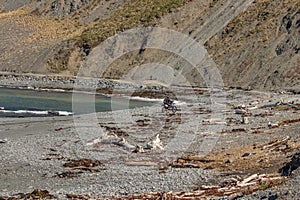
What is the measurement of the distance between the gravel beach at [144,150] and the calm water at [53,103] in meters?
4.63

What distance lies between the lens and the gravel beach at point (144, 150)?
2216 centimetres

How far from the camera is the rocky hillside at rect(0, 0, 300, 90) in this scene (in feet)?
234

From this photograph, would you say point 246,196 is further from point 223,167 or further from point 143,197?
point 223,167

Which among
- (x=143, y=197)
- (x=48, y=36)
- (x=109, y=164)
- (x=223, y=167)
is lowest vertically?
(x=143, y=197)

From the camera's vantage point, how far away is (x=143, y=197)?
20.1 m

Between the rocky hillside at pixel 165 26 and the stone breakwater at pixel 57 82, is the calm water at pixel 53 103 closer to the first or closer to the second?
the stone breakwater at pixel 57 82

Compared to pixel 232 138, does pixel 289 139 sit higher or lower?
lower

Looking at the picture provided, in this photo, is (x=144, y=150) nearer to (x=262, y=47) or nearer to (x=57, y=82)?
(x=262, y=47)

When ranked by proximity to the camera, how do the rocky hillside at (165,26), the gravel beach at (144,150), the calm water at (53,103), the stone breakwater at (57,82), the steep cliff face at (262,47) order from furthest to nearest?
the stone breakwater at (57,82)
the rocky hillside at (165,26)
the steep cliff face at (262,47)
the calm water at (53,103)
the gravel beach at (144,150)

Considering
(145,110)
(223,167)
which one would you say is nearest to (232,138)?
(223,167)

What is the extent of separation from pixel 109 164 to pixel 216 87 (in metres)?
45.5

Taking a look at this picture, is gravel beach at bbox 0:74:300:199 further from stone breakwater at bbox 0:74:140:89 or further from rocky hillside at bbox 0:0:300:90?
stone breakwater at bbox 0:74:140:89

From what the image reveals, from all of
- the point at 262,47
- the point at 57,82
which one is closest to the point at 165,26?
the point at 57,82

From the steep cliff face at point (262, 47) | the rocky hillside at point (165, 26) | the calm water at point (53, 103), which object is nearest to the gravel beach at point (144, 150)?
the calm water at point (53, 103)
